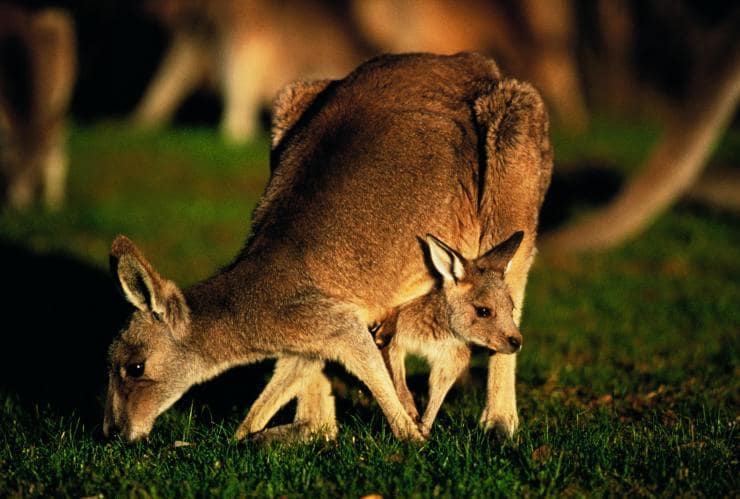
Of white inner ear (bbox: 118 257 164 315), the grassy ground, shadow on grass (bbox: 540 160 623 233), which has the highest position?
white inner ear (bbox: 118 257 164 315)

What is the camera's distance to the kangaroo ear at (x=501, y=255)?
4820 millimetres

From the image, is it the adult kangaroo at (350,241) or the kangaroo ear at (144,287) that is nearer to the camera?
the kangaroo ear at (144,287)

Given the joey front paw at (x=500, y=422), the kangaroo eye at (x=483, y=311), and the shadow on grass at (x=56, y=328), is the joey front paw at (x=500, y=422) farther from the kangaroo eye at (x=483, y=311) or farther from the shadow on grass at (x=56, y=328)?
the shadow on grass at (x=56, y=328)

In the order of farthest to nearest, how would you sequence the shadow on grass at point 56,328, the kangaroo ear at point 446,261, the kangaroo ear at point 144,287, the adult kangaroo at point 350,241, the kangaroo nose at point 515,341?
the shadow on grass at point 56,328 → the kangaroo nose at point 515,341 → the kangaroo ear at point 446,261 → the adult kangaroo at point 350,241 → the kangaroo ear at point 144,287

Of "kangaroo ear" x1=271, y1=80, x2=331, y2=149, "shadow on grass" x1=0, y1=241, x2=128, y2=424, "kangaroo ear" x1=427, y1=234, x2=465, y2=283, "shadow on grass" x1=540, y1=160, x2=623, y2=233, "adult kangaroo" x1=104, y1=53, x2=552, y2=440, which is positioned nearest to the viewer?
"adult kangaroo" x1=104, y1=53, x2=552, y2=440

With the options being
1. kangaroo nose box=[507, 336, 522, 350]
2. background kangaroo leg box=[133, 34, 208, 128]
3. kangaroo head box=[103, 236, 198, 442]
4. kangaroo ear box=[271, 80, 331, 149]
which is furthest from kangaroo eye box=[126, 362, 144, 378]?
background kangaroo leg box=[133, 34, 208, 128]

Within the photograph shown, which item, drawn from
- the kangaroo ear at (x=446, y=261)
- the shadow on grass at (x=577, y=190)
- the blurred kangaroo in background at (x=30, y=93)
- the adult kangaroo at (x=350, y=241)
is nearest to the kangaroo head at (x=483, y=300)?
the kangaroo ear at (x=446, y=261)

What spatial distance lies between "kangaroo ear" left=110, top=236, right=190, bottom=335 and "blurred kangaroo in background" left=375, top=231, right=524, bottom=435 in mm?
1022

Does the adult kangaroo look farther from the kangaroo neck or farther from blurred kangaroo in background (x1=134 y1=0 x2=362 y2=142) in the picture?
blurred kangaroo in background (x1=134 y1=0 x2=362 y2=142)

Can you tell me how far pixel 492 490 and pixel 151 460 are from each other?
149cm

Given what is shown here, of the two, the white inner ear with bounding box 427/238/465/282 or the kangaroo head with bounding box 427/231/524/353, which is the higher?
the white inner ear with bounding box 427/238/465/282

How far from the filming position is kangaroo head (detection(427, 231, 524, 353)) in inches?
189

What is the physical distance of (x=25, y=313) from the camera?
23.9 feet

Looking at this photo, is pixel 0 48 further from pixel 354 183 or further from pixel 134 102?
pixel 134 102
